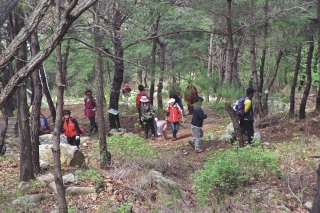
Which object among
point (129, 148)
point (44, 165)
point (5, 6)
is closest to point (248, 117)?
point (129, 148)

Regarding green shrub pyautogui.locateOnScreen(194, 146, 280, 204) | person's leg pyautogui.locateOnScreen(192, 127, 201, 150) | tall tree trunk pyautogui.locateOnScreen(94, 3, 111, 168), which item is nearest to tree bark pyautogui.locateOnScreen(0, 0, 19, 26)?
tall tree trunk pyautogui.locateOnScreen(94, 3, 111, 168)

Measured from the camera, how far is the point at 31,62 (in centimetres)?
446

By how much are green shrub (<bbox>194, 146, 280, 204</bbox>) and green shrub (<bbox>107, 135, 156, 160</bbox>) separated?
1.69 metres

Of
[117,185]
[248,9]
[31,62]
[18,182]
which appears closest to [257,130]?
[248,9]

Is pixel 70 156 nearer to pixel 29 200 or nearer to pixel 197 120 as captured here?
pixel 29 200

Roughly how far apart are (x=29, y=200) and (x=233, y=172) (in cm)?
378

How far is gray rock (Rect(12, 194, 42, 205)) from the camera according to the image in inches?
247

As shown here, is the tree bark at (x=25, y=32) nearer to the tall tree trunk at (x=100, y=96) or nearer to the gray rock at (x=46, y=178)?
the tall tree trunk at (x=100, y=96)

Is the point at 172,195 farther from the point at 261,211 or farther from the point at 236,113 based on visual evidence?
the point at 236,113

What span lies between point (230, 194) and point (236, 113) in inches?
118

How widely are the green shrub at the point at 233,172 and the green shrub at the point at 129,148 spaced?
1691 mm

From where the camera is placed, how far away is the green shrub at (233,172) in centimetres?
638

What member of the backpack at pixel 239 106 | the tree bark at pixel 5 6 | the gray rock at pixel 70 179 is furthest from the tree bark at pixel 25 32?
the backpack at pixel 239 106

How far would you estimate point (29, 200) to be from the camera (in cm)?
634
